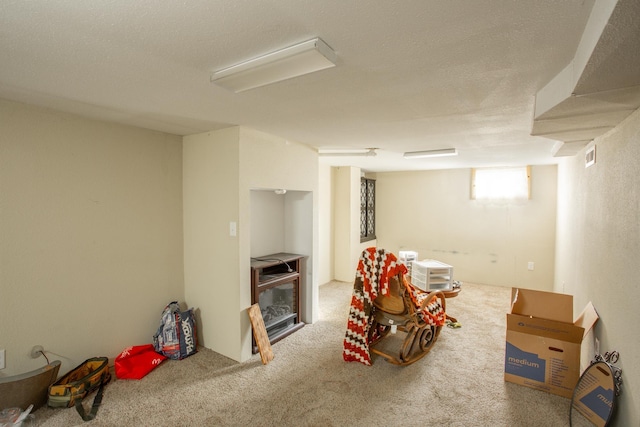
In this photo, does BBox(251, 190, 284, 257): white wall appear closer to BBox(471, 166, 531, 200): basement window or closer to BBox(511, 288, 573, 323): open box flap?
BBox(511, 288, 573, 323): open box flap

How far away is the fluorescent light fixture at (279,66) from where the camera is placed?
4.10 ft

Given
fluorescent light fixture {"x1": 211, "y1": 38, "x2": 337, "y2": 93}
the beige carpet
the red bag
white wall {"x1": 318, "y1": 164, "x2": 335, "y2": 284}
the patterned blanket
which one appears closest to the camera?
fluorescent light fixture {"x1": 211, "y1": 38, "x2": 337, "y2": 93}

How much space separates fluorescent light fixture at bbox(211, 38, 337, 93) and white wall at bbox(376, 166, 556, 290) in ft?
15.7

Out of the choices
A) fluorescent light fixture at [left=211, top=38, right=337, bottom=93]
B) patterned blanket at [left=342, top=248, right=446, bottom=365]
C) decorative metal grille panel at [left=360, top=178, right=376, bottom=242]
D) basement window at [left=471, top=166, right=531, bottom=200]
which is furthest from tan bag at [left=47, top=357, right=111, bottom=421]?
basement window at [left=471, top=166, right=531, bottom=200]

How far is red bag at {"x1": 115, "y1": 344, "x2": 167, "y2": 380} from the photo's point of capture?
95.9 inches

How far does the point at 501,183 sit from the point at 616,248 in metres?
3.63

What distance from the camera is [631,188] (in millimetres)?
1600

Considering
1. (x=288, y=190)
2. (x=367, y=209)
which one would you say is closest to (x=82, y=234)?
(x=288, y=190)

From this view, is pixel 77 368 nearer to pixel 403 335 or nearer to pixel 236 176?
pixel 236 176

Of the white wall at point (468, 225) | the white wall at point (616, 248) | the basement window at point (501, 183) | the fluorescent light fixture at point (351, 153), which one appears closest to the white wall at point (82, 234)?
the fluorescent light fixture at point (351, 153)

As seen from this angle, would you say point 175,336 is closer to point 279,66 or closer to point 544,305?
point 279,66

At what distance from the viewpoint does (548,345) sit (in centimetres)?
228

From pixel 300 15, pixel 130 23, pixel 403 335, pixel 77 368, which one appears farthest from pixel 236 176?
pixel 403 335

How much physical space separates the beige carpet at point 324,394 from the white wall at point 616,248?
67 cm
